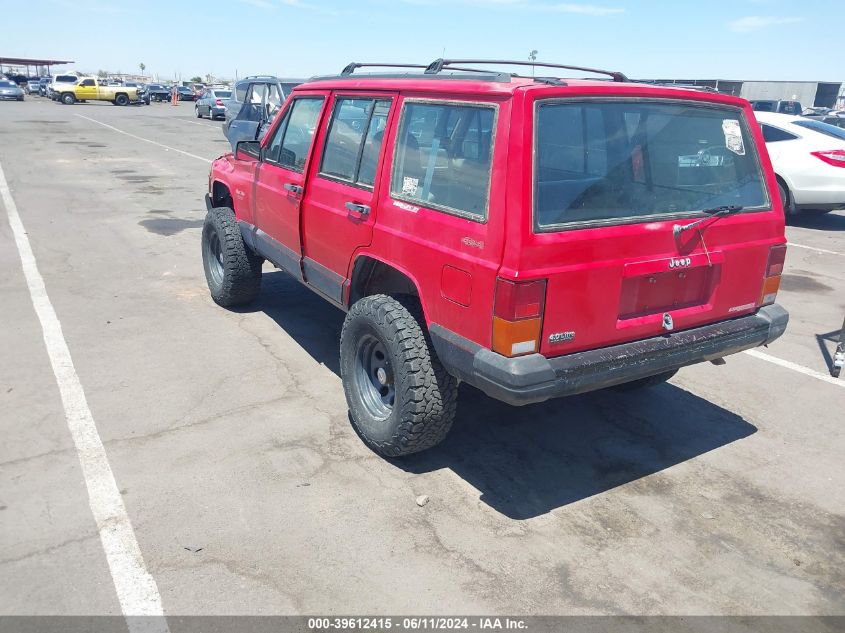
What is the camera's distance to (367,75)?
448 cm

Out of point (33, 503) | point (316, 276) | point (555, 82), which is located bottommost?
point (33, 503)

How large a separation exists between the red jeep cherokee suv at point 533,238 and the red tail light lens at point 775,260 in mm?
10

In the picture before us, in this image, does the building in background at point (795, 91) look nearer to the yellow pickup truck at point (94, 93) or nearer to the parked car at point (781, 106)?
the parked car at point (781, 106)

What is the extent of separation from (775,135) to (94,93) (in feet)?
139

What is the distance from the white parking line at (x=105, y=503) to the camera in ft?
9.28

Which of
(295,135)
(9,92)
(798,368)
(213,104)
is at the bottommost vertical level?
(798,368)

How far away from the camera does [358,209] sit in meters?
4.01

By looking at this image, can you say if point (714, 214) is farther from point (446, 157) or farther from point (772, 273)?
point (446, 157)

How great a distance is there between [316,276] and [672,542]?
2.66 m

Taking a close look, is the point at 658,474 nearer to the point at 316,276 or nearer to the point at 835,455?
the point at 835,455

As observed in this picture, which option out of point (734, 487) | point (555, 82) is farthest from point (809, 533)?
point (555, 82)

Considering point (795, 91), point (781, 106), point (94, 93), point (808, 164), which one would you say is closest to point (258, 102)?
point (808, 164)

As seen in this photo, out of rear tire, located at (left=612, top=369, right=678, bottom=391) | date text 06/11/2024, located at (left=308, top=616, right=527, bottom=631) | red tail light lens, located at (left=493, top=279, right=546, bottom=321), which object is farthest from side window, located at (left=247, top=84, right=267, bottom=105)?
date text 06/11/2024, located at (left=308, top=616, right=527, bottom=631)

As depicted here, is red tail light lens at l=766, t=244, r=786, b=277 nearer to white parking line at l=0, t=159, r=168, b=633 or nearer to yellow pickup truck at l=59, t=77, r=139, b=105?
white parking line at l=0, t=159, r=168, b=633
